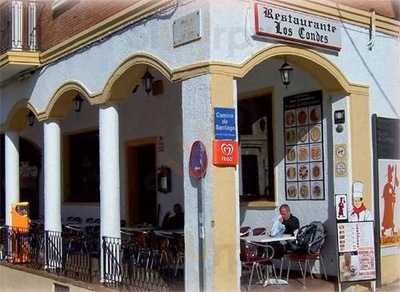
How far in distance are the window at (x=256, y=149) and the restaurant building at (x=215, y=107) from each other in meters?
0.02

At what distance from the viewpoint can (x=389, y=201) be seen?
10.0 metres

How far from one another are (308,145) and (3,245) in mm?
6828

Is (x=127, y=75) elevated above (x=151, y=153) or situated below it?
above

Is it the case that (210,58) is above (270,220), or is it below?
above

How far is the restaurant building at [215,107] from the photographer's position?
7.57 m

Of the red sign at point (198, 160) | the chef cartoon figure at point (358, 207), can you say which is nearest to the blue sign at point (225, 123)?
the red sign at point (198, 160)

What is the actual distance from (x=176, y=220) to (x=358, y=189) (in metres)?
4.08

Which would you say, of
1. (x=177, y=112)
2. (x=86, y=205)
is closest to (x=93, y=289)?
(x=177, y=112)

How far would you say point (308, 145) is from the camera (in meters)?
10.0

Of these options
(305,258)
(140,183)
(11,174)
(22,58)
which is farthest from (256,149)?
(11,174)

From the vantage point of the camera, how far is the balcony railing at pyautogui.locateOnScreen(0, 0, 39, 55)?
12.4m

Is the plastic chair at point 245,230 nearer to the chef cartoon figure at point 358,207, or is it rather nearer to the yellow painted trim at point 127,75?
the chef cartoon figure at point 358,207

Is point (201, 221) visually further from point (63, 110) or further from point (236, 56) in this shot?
point (63, 110)

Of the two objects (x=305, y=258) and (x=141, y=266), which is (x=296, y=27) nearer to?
(x=305, y=258)
